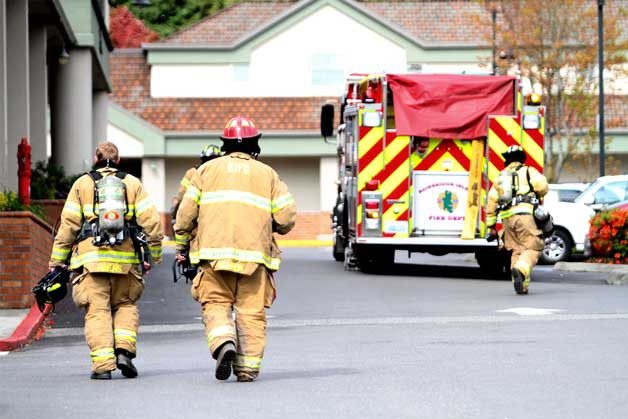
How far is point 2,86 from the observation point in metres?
19.4

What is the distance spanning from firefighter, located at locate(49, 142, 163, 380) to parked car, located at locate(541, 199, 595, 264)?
661 inches

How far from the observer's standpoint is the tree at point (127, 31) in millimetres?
63812

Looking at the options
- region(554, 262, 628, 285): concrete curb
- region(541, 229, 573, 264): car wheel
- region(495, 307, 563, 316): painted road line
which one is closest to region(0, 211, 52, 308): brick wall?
region(495, 307, 563, 316): painted road line

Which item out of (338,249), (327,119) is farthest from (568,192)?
(327,119)

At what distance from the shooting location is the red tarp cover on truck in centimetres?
2248

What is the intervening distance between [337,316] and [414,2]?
38103 mm

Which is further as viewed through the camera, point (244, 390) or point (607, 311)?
point (607, 311)

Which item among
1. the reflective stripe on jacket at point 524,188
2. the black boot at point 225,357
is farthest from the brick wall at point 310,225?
the black boot at point 225,357

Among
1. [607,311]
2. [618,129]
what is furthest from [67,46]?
[618,129]

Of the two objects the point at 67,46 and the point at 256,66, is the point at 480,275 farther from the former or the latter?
the point at 256,66

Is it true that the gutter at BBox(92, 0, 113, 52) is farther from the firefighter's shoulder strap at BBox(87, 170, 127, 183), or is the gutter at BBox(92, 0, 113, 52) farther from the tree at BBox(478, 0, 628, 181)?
the firefighter's shoulder strap at BBox(87, 170, 127, 183)

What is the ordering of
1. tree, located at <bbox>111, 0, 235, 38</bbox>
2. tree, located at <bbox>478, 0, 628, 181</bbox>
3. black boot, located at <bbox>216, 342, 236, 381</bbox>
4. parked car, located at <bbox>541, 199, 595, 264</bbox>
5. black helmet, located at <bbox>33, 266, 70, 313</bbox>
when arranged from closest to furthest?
black boot, located at <bbox>216, 342, 236, 381</bbox> → black helmet, located at <bbox>33, 266, 70, 313</bbox> → parked car, located at <bbox>541, 199, 595, 264</bbox> → tree, located at <bbox>478, 0, 628, 181</bbox> → tree, located at <bbox>111, 0, 235, 38</bbox>

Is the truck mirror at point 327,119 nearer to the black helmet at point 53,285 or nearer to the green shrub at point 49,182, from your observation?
the green shrub at point 49,182

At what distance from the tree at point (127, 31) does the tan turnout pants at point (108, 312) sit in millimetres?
53274
